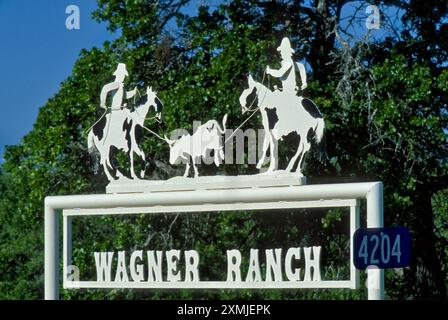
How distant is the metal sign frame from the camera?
1060cm

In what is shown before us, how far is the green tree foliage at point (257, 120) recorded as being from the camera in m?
16.4

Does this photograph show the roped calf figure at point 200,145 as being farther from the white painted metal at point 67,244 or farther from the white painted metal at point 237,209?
the white painted metal at point 67,244

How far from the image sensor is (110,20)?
60.0 feet

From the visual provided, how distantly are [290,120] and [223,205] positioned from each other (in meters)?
1.15

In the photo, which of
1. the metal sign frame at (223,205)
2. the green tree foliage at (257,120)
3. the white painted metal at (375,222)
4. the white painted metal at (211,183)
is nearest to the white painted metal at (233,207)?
the metal sign frame at (223,205)

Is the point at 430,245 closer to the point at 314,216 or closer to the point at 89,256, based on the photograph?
the point at 314,216

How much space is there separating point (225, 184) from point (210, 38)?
6.42 metres

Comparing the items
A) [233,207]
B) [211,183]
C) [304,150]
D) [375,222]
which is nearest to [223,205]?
[233,207]

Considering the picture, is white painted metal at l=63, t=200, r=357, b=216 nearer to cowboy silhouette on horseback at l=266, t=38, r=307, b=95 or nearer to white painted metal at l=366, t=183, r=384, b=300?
white painted metal at l=366, t=183, r=384, b=300

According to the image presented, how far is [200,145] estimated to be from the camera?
11.9 metres

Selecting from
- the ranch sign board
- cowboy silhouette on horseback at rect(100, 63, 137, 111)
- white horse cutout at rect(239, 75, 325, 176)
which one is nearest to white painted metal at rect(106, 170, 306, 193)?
the ranch sign board

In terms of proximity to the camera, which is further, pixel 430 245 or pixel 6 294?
pixel 6 294

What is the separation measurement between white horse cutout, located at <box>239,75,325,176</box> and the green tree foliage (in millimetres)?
4595
